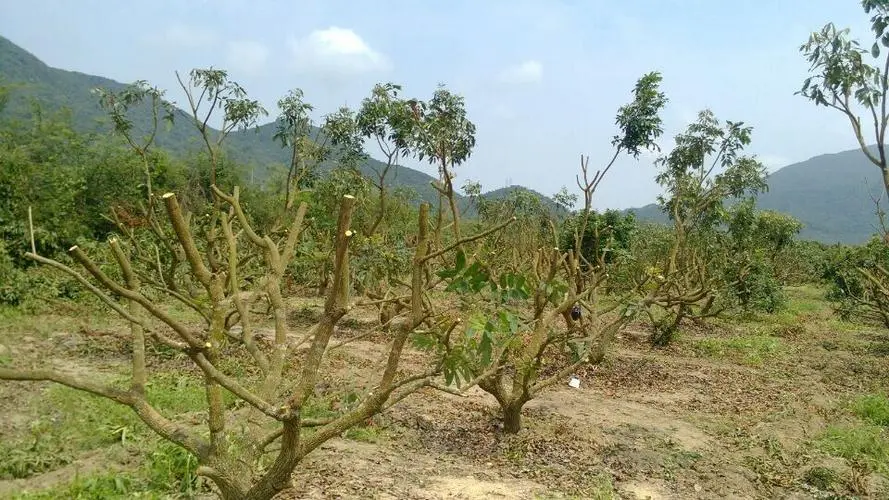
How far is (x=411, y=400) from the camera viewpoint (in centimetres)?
665

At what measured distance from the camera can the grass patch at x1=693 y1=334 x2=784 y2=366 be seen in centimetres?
1030

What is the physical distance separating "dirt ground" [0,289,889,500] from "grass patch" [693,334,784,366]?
485mm

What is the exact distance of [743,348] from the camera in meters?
11.1

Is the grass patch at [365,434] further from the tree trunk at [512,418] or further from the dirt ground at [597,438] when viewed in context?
the tree trunk at [512,418]

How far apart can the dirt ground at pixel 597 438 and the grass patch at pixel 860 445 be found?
8 centimetres

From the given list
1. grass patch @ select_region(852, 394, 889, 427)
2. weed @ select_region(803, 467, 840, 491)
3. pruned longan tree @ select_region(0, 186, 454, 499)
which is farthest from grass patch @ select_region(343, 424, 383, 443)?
grass patch @ select_region(852, 394, 889, 427)

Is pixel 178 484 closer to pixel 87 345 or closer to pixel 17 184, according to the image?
pixel 87 345

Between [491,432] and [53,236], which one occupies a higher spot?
[53,236]

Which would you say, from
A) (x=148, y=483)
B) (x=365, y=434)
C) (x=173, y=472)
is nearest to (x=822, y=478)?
(x=365, y=434)

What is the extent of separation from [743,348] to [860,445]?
18.0ft

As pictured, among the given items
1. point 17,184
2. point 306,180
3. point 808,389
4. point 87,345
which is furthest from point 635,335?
point 17,184

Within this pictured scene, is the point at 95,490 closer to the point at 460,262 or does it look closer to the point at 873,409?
the point at 460,262

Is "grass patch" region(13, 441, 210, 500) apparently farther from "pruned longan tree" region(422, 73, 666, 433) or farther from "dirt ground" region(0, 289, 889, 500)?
"pruned longan tree" region(422, 73, 666, 433)

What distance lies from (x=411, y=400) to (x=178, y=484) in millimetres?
2914
